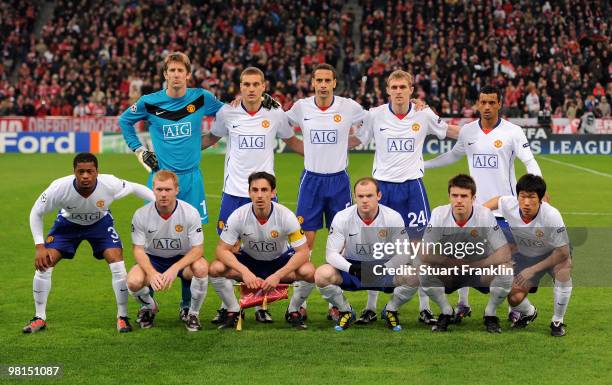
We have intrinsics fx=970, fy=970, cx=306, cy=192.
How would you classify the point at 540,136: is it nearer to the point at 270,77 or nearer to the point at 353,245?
the point at 270,77

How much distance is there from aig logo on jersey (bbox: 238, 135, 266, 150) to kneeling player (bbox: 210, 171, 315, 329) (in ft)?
3.35

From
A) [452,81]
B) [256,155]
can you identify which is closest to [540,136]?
[452,81]

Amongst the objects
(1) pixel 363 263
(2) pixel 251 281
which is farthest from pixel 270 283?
(1) pixel 363 263

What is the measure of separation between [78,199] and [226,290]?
164cm

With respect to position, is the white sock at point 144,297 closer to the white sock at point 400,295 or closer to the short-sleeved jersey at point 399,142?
the white sock at point 400,295

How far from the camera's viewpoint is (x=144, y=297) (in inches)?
361

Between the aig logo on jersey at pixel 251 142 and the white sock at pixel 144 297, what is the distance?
1.86 meters

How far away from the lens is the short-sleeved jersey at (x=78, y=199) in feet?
29.9

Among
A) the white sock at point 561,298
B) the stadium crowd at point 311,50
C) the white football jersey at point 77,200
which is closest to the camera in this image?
the white sock at point 561,298

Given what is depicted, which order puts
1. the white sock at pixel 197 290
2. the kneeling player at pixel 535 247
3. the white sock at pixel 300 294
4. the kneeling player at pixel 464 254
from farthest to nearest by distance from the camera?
the white sock at pixel 300 294 < the white sock at pixel 197 290 < the kneeling player at pixel 464 254 < the kneeling player at pixel 535 247

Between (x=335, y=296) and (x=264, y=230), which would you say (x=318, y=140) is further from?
(x=335, y=296)

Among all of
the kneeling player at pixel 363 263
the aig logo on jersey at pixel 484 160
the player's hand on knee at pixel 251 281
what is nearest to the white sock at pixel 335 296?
the kneeling player at pixel 363 263

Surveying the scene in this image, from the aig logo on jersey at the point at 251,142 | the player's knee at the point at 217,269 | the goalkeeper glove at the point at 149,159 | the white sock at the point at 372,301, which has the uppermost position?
the aig logo on jersey at the point at 251,142

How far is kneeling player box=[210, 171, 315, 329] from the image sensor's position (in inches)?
352
